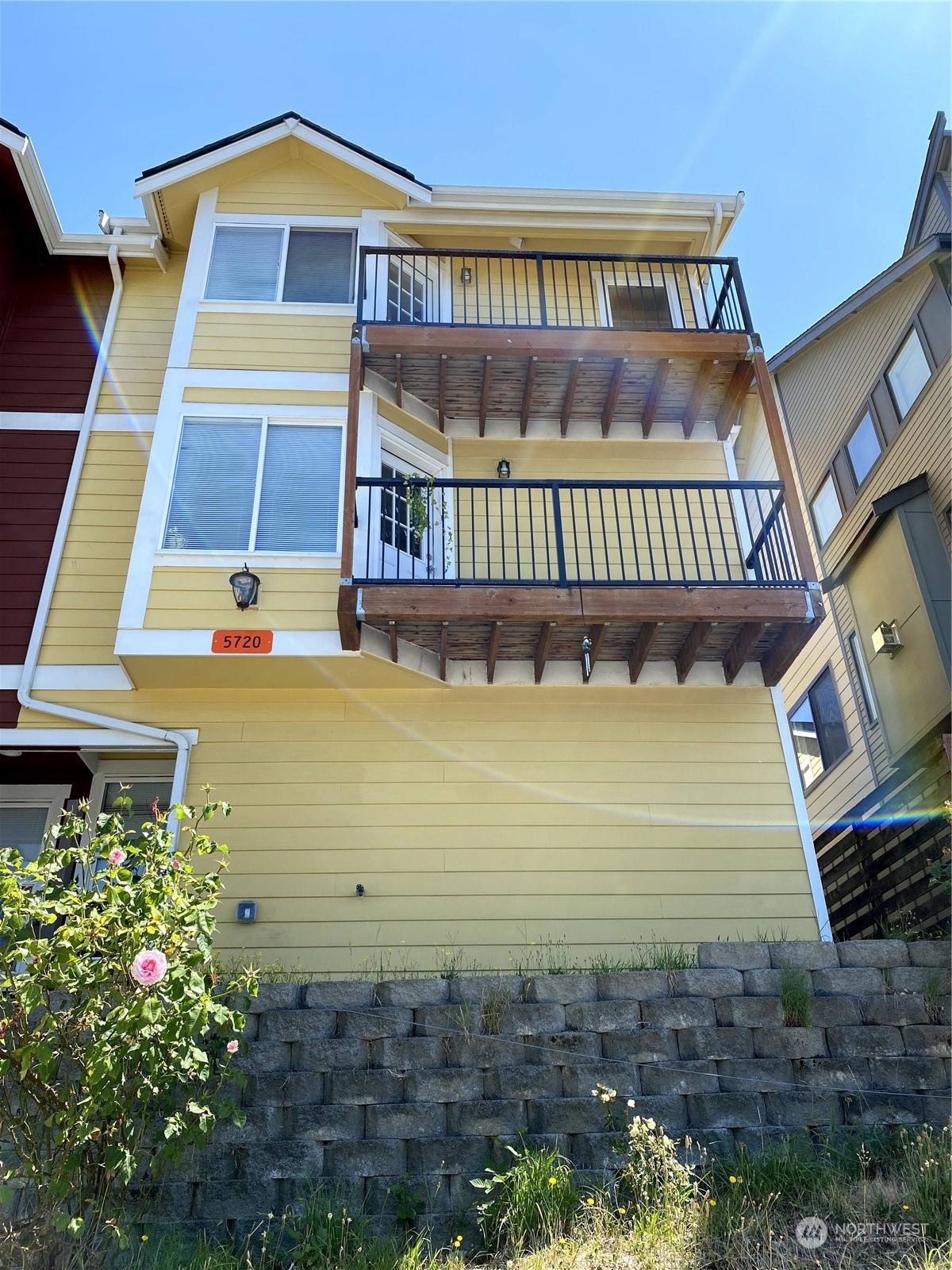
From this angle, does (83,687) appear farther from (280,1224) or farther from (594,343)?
(594,343)

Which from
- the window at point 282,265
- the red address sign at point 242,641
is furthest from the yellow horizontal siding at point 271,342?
the red address sign at point 242,641

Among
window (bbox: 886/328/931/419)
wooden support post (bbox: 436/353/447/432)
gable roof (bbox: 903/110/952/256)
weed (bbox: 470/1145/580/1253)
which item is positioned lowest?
weed (bbox: 470/1145/580/1253)

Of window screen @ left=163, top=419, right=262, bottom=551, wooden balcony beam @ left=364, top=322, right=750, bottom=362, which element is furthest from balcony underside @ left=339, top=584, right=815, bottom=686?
wooden balcony beam @ left=364, top=322, right=750, bottom=362

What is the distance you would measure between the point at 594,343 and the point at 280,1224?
25.4 ft

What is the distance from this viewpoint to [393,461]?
29.7 feet

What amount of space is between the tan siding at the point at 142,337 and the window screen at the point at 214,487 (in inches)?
56.4

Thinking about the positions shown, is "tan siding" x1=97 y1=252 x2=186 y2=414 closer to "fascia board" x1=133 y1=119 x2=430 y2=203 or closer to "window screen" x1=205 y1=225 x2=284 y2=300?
"window screen" x1=205 y1=225 x2=284 y2=300

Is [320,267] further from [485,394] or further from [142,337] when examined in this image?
[485,394]

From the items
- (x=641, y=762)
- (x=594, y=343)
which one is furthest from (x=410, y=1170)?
(x=594, y=343)

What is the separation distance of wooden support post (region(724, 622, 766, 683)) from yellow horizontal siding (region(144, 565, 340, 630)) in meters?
3.64

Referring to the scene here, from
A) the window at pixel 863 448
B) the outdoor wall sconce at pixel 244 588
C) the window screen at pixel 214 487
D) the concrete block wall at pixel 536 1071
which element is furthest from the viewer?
the window at pixel 863 448

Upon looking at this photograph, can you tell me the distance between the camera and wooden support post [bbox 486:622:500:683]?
747 centimetres

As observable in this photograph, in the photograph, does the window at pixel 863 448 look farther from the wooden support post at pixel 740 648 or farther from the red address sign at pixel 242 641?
the red address sign at pixel 242 641

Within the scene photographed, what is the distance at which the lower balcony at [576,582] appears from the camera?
7.25 metres
